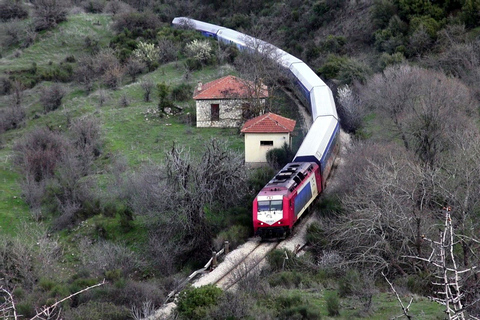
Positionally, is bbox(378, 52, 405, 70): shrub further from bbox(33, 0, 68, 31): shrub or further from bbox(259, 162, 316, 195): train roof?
bbox(33, 0, 68, 31): shrub

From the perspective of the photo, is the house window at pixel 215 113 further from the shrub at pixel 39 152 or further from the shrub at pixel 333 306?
the shrub at pixel 333 306

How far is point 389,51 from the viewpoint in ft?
155

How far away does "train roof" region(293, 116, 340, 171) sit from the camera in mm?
26375

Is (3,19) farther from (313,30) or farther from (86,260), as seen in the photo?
(86,260)

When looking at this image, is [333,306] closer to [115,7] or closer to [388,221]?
[388,221]

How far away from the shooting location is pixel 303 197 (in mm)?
23828

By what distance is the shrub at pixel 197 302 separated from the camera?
1572 centimetres

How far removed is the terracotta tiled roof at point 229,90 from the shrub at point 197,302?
927 inches

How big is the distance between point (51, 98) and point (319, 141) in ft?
87.9

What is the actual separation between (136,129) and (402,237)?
2423 centimetres

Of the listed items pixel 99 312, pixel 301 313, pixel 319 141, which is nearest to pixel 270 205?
pixel 319 141

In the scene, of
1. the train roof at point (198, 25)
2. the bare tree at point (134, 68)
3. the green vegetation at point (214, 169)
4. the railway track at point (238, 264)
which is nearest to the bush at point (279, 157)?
the green vegetation at point (214, 169)

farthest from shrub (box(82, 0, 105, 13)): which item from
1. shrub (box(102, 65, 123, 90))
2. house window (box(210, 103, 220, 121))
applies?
house window (box(210, 103, 220, 121))

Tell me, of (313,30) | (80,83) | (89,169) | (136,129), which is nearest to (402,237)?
(89,169)
